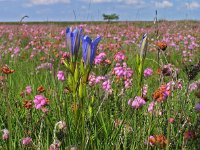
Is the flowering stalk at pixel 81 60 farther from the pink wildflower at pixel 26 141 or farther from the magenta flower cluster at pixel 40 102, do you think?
the magenta flower cluster at pixel 40 102

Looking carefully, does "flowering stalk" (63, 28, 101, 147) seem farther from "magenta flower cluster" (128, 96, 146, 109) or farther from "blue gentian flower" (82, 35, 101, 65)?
"magenta flower cluster" (128, 96, 146, 109)

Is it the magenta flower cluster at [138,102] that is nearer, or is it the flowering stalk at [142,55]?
the flowering stalk at [142,55]

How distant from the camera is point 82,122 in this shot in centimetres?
201

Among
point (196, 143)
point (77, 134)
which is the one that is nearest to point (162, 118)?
point (196, 143)

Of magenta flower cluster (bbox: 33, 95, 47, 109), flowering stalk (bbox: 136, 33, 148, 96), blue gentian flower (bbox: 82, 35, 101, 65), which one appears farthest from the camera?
magenta flower cluster (bbox: 33, 95, 47, 109)

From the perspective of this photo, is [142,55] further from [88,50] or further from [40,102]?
[40,102]

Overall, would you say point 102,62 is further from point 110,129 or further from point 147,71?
point 110,129

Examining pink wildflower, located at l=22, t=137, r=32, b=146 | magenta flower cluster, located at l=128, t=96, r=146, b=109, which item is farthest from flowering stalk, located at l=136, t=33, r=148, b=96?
pink wildflower, located at l=22, t=137, r=32, b=146

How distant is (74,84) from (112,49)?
4.59m

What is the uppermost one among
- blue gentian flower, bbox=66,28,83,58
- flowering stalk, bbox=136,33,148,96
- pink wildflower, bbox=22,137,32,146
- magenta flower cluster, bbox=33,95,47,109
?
blue gentian flower, bbox=66,28,83,58

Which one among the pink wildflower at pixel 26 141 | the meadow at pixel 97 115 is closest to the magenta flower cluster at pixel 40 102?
the meadow at pixel 97 115

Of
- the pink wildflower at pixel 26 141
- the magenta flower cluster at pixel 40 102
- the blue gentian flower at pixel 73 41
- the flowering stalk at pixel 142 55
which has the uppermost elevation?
the blue gentian flower at pixel 73 41

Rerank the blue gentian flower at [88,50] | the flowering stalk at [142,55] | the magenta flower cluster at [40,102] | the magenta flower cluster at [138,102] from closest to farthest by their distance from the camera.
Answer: the blue gentian flower at [88,50] < the flowering stalk at [142,55] < the magenta flower cluster at [138,102] < the magenta flower cluster at [40,102]

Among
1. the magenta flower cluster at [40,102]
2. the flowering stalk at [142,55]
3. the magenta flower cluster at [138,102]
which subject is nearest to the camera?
the flowering stalk at [142,55]
